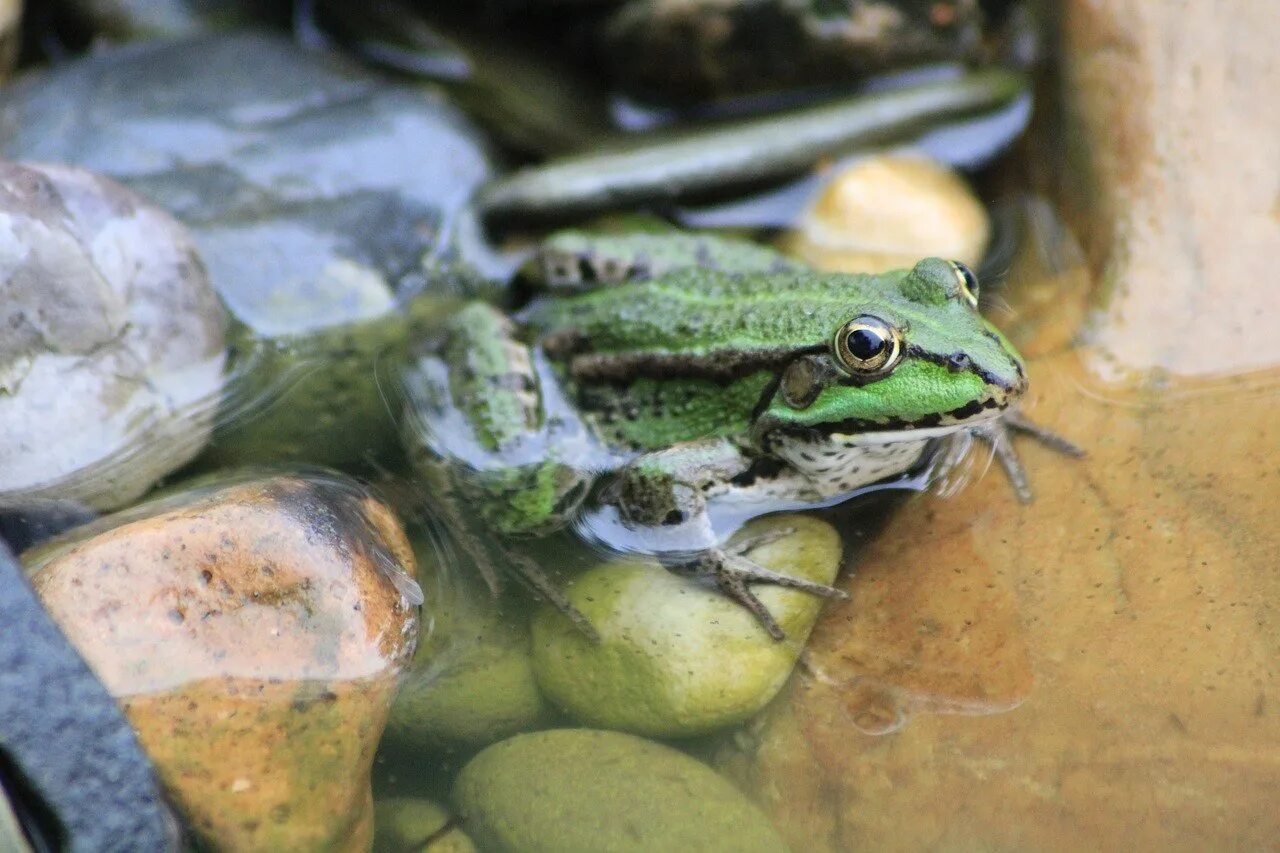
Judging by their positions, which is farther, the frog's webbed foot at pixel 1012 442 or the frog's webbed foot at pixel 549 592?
the frog's webbed foot at pixel 1012 442

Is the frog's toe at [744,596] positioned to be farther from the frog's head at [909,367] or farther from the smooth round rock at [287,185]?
the smooth round rock at [287,185]

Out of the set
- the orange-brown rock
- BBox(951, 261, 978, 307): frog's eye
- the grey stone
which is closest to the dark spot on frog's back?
BBox(951, 261, 978, 307): frog's eye

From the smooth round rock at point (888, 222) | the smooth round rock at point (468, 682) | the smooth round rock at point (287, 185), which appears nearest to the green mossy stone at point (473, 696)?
the smooth round rock at point (468, 682)

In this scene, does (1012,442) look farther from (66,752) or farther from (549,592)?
(66,752)

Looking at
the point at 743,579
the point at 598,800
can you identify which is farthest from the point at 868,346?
the point at 598,800

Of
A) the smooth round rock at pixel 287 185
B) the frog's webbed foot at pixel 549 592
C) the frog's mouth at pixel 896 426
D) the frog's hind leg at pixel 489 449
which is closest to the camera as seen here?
the frog's mouth at pixel 896 426

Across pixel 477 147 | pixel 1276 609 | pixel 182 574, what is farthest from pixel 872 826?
pixel 477 147

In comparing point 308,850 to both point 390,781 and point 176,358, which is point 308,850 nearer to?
point 390,781
